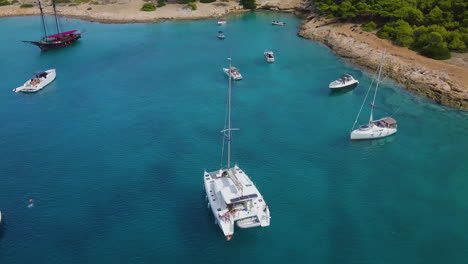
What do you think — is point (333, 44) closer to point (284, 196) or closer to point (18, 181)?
point (284, 196)

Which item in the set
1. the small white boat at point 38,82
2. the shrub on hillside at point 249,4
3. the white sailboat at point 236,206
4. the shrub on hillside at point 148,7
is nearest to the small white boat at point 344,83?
the white sailboat at point 236,206

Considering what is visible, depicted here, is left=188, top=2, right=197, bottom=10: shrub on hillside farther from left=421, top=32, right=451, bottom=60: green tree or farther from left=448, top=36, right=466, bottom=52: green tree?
left=448, top=36, right=466, bottom=52: green tree

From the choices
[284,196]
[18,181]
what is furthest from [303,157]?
[18,181]

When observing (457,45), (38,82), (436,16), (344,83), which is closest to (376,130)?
(344,83)

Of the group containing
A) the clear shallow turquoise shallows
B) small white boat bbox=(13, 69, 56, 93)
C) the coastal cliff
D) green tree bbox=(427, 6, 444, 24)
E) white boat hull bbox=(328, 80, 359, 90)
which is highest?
green tree bbox=(427, 6, 444, 24)

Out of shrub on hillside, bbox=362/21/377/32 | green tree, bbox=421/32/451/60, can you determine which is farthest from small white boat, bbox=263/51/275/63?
green tree, bbox=421/32/451/60
